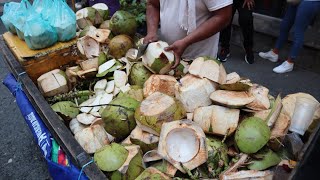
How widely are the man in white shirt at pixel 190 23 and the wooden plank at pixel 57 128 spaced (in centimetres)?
75

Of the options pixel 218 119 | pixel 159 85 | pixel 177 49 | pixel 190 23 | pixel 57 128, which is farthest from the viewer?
pixel 190 23

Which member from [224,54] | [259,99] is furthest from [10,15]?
[224,54]

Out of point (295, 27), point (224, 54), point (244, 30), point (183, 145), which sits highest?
point (183, 145)

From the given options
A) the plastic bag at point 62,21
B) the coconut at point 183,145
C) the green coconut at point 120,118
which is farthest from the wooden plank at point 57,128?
the plastic bag at point 62,21

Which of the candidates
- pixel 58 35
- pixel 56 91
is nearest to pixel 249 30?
pixel 58 35

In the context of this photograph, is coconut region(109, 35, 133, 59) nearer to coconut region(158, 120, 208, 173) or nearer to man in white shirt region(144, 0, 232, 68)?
man in white shirt region(144, 0, 232, 68)

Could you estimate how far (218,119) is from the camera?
4.43ft

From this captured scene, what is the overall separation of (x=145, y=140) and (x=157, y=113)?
15cm

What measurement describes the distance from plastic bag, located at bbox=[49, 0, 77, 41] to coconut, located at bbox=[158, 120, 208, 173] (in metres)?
1.44

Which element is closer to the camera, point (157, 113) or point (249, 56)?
point (157, 113)

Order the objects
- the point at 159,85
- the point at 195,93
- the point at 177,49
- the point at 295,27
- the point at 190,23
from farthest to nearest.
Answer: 1. the point at 295,27
2. the point at 190,23
3. the point at 177,49
4. the point at 159,85
5. the point at 195,93

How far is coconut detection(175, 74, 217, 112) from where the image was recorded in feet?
4.79

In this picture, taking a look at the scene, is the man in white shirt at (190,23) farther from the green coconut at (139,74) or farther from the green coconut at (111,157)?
the green coconut at (111,157)

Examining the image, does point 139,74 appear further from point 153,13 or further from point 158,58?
point 153,13
